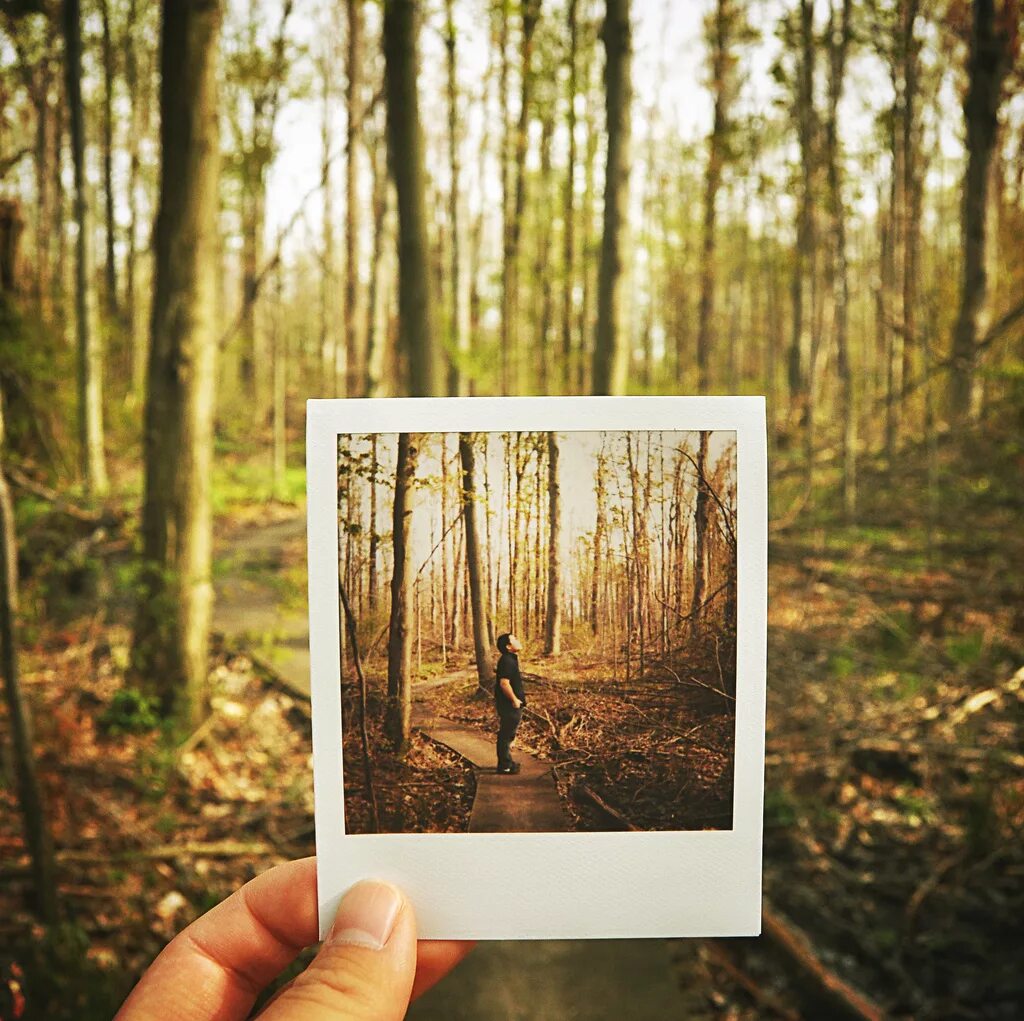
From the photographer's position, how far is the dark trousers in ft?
4.13

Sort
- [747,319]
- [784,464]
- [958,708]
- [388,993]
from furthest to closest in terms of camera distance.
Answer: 1. [747,319]
2. [784,464]
3. [958,708]
4. [388,993]

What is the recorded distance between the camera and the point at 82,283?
10.3 metres

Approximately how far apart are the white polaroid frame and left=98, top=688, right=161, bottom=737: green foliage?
4.21 metres

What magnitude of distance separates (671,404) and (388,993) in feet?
3.08

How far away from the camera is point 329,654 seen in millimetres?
1242

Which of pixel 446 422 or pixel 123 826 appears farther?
pixel 123 826

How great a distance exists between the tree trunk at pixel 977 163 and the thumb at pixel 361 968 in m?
4.56

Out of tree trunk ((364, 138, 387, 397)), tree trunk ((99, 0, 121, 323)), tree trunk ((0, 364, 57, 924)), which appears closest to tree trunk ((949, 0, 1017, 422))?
tree trunk ((0, 364, 57, 924))

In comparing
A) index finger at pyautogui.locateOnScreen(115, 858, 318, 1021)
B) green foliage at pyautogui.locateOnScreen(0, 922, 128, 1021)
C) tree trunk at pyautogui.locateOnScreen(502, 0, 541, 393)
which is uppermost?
tree trunk at pyautogui.locateOnScreen(502, 0, 541, 393)

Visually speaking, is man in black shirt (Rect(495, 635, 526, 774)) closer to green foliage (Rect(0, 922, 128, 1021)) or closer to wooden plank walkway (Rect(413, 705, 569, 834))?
wooden plank walkway (Rect(413, 705, 569, 834))

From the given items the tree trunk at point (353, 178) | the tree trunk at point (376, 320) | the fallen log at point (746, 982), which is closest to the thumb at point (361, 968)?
the fallen log at point (746, 982)

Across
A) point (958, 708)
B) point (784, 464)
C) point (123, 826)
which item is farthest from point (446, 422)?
point (784, 464)

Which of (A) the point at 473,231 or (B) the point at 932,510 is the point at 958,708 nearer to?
(B) the point at 932,510

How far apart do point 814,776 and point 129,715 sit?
407 cm
